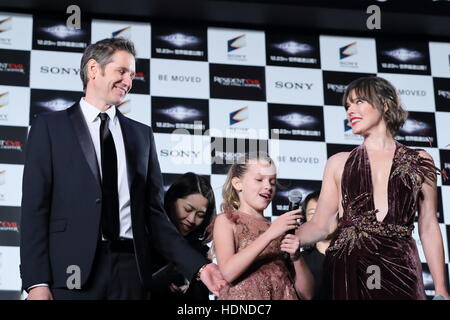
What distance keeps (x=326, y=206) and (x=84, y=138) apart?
3.29ft

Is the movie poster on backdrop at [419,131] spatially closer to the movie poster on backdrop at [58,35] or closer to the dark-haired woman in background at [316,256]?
the dark-haired woman in background at [316,256]

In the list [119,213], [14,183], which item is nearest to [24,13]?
[14,183]

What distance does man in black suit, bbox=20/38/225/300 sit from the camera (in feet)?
8.13

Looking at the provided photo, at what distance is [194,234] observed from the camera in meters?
3.41

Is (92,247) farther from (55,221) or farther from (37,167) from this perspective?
(37,167)

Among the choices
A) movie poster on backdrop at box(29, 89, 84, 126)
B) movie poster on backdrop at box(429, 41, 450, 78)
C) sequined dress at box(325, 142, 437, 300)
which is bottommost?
sequined dress at box(325, 142, 437, 300)

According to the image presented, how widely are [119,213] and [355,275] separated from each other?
914 millimetres

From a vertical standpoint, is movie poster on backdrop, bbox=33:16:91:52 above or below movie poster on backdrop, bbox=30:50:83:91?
above

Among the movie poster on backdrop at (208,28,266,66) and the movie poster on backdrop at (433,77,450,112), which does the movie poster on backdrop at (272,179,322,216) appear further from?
the movie poster on backdrop at (433,77,450,112)

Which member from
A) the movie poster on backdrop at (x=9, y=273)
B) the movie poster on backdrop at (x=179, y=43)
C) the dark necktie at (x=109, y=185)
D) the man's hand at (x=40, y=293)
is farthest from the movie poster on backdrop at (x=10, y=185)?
the man's hand at (x=40, y=293)

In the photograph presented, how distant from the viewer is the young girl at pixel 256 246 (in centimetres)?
272

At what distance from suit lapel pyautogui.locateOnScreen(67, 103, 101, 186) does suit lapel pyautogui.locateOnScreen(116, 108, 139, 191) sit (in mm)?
127

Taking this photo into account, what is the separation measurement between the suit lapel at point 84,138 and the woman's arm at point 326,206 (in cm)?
90

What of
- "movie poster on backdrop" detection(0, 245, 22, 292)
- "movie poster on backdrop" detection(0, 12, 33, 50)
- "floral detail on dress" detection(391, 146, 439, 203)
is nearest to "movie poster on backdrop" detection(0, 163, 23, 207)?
"movie poster on backdrop" detection(0, 245, 22, 292)
